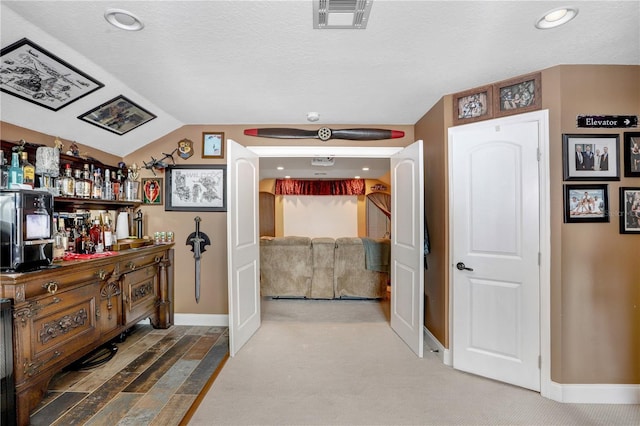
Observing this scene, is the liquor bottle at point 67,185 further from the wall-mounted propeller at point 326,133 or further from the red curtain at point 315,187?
the red curtain at point 315,187

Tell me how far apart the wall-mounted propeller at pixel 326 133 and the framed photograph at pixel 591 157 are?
1.71m

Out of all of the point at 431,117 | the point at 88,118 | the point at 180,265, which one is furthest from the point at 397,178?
the point at 88,118

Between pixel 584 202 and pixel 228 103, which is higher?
pixel 228 103

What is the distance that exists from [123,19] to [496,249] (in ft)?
9.51

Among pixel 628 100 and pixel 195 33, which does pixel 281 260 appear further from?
pixel 628 100

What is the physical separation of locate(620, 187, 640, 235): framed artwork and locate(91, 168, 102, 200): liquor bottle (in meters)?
4.30

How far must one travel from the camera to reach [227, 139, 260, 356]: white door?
8.87 ft

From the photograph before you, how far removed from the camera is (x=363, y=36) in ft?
5.66

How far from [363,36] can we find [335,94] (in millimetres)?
872

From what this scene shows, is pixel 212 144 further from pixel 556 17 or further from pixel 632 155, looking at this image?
pixel 632 155

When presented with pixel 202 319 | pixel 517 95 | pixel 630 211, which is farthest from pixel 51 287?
pixel 630 211

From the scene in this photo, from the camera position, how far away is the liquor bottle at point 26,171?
6.90 ft

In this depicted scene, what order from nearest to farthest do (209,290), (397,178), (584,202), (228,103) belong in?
(584,202) < (228,103) < (397,178) < (209,290)

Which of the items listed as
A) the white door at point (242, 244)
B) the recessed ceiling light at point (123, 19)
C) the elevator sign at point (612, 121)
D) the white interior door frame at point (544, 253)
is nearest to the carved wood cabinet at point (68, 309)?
Answer: the white door at point (242, 244)
